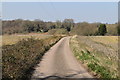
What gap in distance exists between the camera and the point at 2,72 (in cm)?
983

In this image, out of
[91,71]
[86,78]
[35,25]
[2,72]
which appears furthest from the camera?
[35,25]

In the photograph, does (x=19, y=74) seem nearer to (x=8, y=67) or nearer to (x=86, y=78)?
(x=8, y=67)

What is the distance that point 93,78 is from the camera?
10438 mm

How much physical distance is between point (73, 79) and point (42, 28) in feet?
378

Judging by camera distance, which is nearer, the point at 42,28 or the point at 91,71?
the point at 91,71

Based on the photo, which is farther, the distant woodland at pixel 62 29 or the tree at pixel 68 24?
the tree at pixel 68 24

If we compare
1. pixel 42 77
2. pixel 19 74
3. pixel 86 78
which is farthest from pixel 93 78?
pixel 19 74

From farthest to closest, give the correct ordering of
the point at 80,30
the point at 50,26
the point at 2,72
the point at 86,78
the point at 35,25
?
the point at 50,26, the point at 35,25, the point at 80,30, the point at 86,78, the point at 2,72

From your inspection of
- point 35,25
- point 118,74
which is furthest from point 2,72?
point 35,25

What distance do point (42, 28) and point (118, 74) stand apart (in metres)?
115

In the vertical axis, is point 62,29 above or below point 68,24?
below

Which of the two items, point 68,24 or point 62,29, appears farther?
point 68,24

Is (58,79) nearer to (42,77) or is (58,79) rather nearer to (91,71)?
(42,77)

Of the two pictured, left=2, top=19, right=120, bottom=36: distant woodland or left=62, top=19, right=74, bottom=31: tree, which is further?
left=62, top=19, right=74, bottom=31: tree
